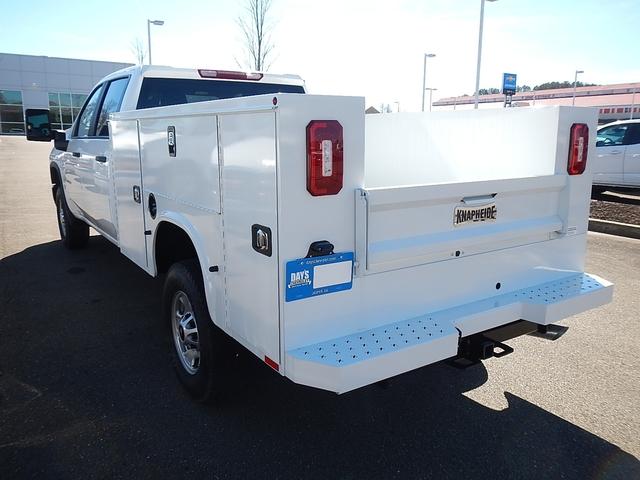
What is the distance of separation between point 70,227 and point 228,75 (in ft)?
11.4

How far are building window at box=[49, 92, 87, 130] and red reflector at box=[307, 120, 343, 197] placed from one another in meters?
46.4

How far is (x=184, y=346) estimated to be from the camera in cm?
347

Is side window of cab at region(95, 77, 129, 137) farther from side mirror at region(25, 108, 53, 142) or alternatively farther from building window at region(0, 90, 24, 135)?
building window at region(0, 90, 24, 135)

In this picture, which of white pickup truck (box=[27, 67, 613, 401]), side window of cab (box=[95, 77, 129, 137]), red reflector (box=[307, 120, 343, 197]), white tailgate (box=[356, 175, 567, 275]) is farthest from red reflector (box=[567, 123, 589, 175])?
side window of cab (box=[95, 77, 129, 137])

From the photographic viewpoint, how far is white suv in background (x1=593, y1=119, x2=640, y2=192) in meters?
11.8

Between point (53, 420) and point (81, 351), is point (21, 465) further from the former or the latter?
point (81, 351)

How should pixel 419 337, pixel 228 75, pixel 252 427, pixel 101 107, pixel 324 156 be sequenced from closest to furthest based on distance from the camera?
pixel 324 156
pixel 419 337
pixel 252 427
pixel 228 75
pixel 101 107

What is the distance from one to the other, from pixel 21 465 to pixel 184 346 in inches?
42.5

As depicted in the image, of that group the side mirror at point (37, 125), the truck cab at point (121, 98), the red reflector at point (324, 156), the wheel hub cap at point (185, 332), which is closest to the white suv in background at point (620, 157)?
the truck cab at point (121, 98)

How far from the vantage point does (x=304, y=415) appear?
3.26m

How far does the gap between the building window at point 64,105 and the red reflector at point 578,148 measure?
4625cm

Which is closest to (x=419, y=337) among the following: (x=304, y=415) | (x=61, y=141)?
(x=304, y=415)

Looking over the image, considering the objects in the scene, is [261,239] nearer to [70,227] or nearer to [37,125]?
[37,125]

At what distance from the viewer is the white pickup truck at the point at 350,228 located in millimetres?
2275
